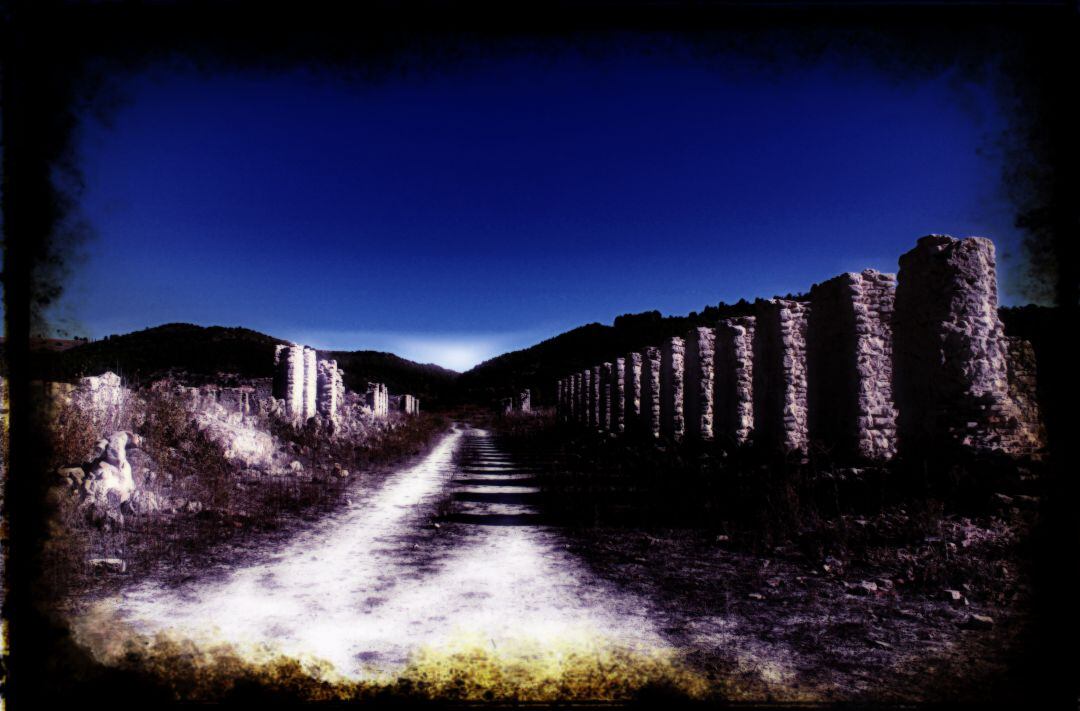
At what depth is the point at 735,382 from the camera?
1114 centimetres

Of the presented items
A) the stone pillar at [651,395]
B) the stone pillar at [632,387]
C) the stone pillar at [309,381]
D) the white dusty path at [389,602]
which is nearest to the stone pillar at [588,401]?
the stone pillar at [632,387]

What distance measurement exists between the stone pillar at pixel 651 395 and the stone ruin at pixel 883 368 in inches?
136

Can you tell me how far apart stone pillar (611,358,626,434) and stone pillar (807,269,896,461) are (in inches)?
470

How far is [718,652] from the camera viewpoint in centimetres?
339

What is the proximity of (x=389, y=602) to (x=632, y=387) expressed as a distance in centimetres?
1587

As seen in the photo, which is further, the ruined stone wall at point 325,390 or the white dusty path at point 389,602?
the ruined stone wall at point 325,390

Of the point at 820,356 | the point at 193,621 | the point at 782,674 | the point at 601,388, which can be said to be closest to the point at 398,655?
the point at 193,621

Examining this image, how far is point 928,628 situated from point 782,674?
1400mm

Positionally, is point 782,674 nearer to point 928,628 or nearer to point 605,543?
point 928,628

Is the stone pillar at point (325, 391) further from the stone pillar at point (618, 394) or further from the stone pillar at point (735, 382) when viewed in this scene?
the stone pillar at point (735, 382)

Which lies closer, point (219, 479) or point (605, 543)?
point (605, 543)

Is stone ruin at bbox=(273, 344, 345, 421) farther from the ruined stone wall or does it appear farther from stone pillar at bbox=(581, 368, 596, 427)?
→ stone pillar at bbox=(581, 368, 596, 427)

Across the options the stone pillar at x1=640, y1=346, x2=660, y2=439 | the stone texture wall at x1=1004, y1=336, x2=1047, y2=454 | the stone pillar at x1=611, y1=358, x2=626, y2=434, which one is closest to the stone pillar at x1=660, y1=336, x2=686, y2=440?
the stone pillar at x1=640, y1=346, x2=660, y2=439

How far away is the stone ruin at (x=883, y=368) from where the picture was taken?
6.59 meters
